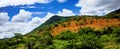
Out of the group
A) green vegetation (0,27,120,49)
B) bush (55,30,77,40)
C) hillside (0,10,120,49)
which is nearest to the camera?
green vegetation (0,27,120,49)

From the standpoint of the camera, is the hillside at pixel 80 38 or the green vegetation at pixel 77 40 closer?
the green vegetation at pixel 77 40

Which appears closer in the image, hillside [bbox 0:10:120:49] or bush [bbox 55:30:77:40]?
hillside [bbox 0:10:120:49]

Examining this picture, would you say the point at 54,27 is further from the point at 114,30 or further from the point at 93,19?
the point at 114,30

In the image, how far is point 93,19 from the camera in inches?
2267

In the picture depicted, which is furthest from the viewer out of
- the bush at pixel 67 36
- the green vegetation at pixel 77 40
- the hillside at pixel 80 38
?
the bush at pixel 67 36

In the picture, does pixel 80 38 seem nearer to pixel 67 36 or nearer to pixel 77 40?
pixel 77 40

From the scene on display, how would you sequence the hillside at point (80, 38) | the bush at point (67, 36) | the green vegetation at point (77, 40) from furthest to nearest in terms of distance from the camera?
1. the bush at point (67, 36)
2. the hillside at point (80, 38)
3. the green vegetation at point (77, 40)

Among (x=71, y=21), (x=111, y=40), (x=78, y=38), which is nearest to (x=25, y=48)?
(x=78, y=38)

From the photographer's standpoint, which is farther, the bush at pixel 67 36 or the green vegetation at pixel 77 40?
the bush at pixel 67 36

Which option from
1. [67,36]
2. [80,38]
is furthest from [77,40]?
[67,36]

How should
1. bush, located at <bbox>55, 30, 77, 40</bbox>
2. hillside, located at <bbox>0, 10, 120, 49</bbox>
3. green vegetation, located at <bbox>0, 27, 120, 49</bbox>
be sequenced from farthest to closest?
1. bush, located at <bbox>55, 30, 77, 40</bbox>
2. hillside, located at <bbox>0, 10, 120, 49</bbox>
3. green vegetation, located at <bbox>0, 27, 120, 49</bbox>

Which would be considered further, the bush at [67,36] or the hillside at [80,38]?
the bush at [67,36]

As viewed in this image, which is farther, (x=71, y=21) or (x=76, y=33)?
(x=71, y=21)

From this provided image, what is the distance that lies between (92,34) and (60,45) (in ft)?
21.3
